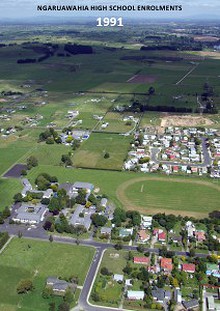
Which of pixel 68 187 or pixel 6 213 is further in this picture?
pixel 68 187

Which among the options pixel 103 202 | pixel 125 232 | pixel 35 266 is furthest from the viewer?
pixel 103 202

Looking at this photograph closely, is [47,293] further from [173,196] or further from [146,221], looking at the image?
[173,196]

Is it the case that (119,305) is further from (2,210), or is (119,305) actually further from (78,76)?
(78,76)

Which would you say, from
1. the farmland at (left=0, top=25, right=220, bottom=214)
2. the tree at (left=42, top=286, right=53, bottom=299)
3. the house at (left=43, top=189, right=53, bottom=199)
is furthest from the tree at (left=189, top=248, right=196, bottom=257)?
the house at (left=43, top=189, right=53, bottom=199)

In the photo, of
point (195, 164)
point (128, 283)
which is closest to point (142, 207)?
point (128, 283)

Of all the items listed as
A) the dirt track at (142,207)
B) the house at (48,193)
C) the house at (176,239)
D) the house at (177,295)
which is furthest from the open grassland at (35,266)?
the dirt track at (142,207)

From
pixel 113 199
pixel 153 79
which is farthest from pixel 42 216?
pixel 153 79

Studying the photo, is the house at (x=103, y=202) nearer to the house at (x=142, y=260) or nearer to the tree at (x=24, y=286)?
the house at (x=142, y=260)
